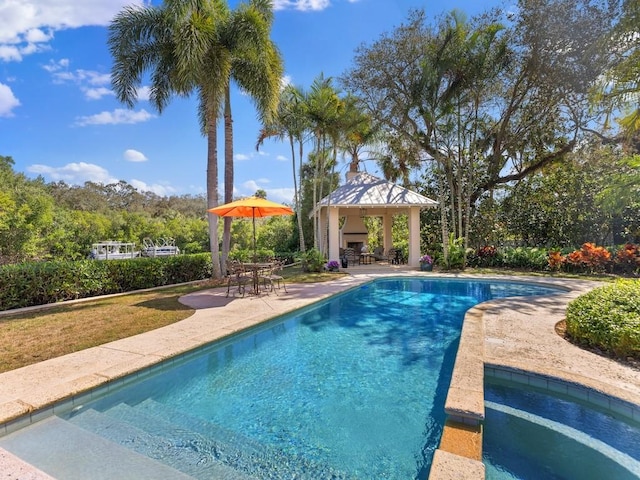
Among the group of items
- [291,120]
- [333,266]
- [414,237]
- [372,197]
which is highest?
[291,120]

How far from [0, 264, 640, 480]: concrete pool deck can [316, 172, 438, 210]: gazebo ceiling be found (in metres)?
9.36

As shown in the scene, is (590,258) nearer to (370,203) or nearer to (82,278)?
(370,203)

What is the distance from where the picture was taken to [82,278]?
995cm

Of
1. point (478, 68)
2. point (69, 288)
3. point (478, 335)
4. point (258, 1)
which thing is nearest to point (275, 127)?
point (258, 1)

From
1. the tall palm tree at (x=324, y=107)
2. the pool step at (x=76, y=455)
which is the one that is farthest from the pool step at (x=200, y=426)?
the tall palm tree at (x=324, y=107)

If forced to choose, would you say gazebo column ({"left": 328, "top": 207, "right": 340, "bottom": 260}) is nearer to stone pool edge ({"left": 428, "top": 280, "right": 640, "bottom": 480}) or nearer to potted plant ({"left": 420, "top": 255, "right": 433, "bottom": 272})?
potted plant ({"left": 420, "top": 255, "right": 433, "bottom": 272})

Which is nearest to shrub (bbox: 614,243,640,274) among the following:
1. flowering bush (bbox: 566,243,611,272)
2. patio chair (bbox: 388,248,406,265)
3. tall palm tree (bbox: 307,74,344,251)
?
flowering bush (bbox: 566,243,611,272)

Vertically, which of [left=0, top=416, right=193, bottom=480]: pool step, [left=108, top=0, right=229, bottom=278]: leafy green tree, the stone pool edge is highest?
[left=108, top=0, right=229, bottom=278]: leafy green tree

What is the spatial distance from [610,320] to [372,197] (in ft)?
43.2

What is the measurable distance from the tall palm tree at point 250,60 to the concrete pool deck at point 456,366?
7.68 metres

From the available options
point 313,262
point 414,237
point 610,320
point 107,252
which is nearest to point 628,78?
point 610,320

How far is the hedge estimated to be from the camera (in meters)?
8.56

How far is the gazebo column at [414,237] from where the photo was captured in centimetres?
1822

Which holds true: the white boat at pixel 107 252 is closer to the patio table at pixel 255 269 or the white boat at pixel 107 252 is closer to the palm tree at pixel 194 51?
the palm tree at pixel 194 51
